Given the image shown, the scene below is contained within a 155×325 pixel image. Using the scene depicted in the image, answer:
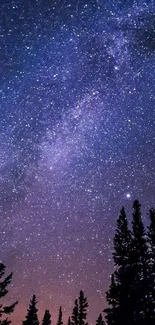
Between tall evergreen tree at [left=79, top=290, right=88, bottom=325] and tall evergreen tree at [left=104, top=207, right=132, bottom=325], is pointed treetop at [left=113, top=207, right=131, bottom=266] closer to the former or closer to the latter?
tall evergreen tree at [left=104, top=207, right=132, bottom=325]

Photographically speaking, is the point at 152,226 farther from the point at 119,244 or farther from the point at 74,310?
the point at 74,310

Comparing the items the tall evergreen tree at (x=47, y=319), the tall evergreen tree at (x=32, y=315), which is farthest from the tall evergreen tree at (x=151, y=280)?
the tall evergreen tree at (x=47, y=319)

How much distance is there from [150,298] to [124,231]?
224 inches

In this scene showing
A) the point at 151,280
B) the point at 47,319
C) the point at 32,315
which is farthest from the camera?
the point at 47,319

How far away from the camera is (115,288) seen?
827 inches

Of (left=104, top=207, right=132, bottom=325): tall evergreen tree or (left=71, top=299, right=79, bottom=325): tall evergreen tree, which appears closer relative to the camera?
(left=104, top=207, right=132, bottom=325): tall evergreen tree

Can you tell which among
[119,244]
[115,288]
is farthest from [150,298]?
[119,244]

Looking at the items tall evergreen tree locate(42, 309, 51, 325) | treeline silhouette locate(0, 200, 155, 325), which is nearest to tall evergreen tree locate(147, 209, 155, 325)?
treeline silhouette locate(0, 200, 155, 325)

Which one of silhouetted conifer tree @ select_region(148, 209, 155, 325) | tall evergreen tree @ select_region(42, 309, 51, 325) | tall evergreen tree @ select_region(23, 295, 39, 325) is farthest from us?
tall evergreen tree @ select_region(42, 309, 51, 325)

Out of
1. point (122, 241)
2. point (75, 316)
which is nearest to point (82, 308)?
point (75, 316)

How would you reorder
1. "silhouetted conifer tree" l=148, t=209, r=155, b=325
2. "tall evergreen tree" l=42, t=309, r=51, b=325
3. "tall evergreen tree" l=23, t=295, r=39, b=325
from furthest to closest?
"tall evergreen tree" l=42, t=309, r=51, b=325
"tall evergreen tree" l=23, t=295, r=39, b=325
"silhouetted conifer tree" l=148, t=209, r=155, b=325

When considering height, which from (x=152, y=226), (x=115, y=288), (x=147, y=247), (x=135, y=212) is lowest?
(x=115, y=288)

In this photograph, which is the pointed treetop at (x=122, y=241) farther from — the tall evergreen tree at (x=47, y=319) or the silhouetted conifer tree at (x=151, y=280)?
the tall evergreen tree at (x=47, y=319)

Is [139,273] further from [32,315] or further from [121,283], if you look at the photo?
[32,315]
